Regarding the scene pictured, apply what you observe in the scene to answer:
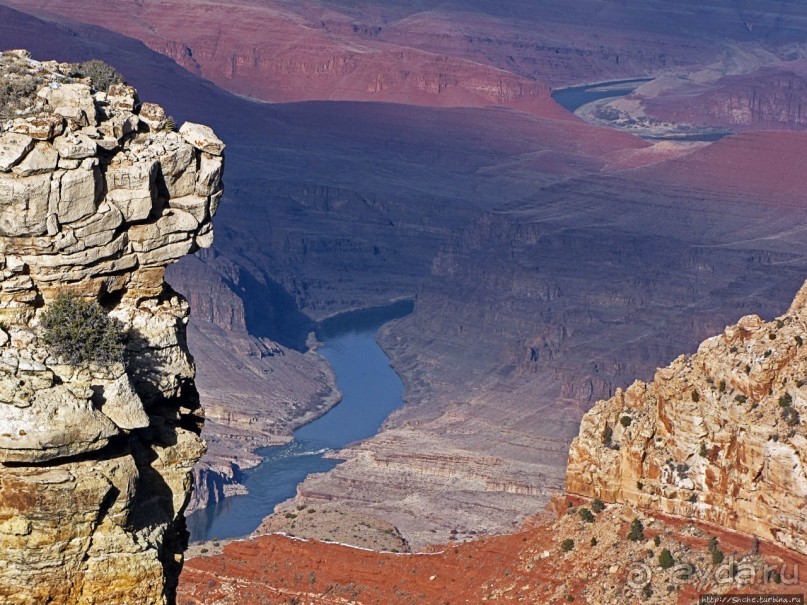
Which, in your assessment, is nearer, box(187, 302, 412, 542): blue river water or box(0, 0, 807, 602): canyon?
box(187, 302, 412, 542): blue river water

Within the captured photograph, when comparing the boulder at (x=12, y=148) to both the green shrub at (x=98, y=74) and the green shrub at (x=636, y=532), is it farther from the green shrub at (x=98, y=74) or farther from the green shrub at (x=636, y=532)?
the green shrub at (x=636, y=532)

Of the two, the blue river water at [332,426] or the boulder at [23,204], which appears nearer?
the boulder at [23,204]

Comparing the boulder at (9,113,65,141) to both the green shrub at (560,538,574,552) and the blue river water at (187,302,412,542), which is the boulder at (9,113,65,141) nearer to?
the green shrub at (560,538,574,552)

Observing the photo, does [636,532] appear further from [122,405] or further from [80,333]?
[80,333]

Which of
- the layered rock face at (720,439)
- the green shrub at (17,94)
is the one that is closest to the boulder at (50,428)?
the green shrub at (17,94)

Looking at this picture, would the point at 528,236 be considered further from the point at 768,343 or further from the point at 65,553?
the point at 65,553

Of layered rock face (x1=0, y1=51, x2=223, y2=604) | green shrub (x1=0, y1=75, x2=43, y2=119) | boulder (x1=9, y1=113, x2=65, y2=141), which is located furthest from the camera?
green shrub (x1=0, y1=75, x2=43, y2=119)

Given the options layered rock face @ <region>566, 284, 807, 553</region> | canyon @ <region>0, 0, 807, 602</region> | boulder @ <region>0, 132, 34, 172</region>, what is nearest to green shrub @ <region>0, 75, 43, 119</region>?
boulder @ <region>0, 132, 34, 172</region>
